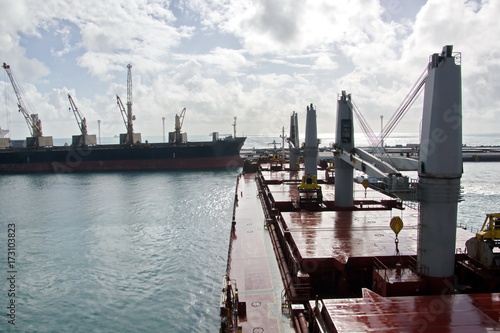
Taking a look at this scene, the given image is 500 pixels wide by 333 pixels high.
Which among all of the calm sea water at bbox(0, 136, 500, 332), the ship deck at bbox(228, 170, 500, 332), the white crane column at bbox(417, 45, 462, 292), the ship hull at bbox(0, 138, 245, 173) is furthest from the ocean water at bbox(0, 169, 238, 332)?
the ship hull at bbox(0, 138, 245, 173)

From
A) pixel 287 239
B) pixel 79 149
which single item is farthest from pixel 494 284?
pixel 79 149

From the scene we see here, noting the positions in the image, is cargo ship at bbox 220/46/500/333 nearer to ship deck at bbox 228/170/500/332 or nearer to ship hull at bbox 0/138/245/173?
ship deck at bbox 228/170/500/332

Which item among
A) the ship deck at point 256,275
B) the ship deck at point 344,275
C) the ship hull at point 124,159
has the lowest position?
the ship deck at point 256,275

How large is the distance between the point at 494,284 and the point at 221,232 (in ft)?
88.1

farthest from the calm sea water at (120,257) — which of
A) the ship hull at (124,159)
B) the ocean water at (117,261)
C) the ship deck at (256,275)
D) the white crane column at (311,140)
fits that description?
the ship hull at (124,159)

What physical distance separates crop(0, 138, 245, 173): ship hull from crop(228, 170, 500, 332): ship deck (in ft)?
230

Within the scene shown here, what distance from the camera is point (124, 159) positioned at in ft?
328

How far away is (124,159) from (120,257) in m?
73.6

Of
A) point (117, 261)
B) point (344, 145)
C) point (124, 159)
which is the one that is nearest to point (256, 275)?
point (344, 145)

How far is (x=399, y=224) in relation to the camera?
16.7 meters

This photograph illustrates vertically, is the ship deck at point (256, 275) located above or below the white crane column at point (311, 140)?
below

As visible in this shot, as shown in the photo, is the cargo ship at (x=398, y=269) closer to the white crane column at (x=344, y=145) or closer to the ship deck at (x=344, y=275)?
the ship deck at (x=344, y=275)

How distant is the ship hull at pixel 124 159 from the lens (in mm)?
99000

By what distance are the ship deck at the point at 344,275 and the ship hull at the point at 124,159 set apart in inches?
2762
